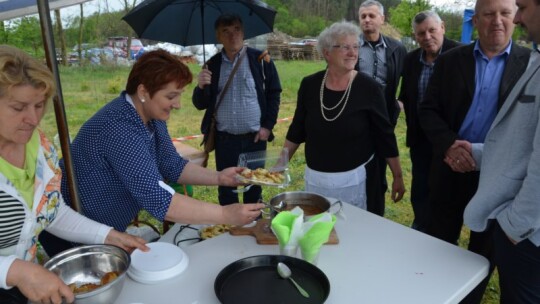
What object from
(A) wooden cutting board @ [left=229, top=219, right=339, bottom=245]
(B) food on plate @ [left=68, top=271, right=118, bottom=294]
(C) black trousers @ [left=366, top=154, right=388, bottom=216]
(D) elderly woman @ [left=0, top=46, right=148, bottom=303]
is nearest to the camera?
(D) elderly woman @ [left=0, top=46, right=148, bottom=303]

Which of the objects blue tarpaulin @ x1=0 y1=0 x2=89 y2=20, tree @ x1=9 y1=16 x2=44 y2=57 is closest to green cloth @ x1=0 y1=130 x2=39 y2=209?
blue tarpaulin @ x1=0 y1=0 x2=89 y2=20

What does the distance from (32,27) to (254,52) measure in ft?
23.5

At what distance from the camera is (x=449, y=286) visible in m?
1.27

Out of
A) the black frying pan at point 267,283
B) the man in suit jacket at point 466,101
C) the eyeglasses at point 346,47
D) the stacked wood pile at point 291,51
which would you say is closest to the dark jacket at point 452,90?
the man in suit jacket at point 466,101

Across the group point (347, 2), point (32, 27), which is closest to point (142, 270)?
point (32, 27)

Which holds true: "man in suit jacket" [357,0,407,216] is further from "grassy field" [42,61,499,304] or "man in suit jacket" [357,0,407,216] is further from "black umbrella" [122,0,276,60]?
"grassy field" [42,61,499,304]

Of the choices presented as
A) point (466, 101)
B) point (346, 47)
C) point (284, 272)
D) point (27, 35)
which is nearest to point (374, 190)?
point (466, 101)

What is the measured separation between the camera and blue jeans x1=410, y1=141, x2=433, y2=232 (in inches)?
120

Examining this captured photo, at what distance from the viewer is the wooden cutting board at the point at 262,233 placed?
1.55 meters

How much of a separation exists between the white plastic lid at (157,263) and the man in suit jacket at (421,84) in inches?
86.5

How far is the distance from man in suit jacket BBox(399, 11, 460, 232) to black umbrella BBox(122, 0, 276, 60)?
1.27 m

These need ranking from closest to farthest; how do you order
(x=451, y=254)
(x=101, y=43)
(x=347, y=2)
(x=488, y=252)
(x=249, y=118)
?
(x=451, y=254)
(x=488, y=252)
(x=249, y=118)
(x=101, y=43)
(x=347, y=2)

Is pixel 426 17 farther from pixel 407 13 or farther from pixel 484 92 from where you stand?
pixel 407 13

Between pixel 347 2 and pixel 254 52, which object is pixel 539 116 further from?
pixel 347 2
